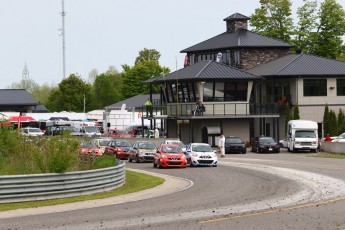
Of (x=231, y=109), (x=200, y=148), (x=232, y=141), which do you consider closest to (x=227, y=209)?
(x=200, y=148)

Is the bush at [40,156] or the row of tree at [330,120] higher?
the row of tree at [330,120]

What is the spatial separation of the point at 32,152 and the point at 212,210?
34.5 feet

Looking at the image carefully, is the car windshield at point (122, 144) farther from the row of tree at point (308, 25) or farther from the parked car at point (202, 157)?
the row of tree at point (308, 25)

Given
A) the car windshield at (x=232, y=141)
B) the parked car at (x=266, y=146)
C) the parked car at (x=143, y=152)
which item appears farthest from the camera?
the car windshield at (x=232, y=141)

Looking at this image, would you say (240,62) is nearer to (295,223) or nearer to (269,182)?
(269,182)

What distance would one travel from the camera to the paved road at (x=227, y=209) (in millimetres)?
18531

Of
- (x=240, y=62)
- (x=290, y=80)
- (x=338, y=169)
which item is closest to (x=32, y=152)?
(x=338, y=169)

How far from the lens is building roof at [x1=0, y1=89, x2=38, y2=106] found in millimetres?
113938

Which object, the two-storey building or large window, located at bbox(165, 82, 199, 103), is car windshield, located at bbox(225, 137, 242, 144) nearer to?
the two-storey building

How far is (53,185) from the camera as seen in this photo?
1035 inches

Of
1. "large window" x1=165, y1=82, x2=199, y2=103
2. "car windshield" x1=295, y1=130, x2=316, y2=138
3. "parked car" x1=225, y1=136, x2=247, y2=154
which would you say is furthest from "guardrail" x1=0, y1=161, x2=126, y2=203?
"large window" x1=165, y1=82, x2=199, y2=103

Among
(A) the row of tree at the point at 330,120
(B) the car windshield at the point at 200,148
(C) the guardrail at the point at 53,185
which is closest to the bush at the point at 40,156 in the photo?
(C) the guardrail at the point at 53,185

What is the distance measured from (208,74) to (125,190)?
141 ft

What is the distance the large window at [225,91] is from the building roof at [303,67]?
3072 mm
